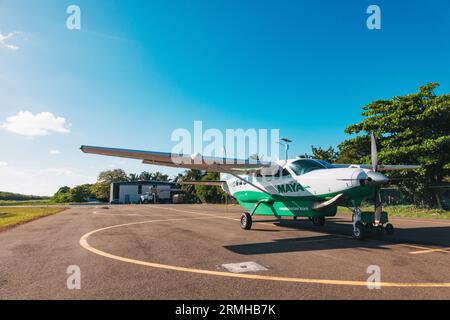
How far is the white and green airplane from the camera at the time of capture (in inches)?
366

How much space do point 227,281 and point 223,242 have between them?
4.40 meters

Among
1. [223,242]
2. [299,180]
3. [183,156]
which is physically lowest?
[223,242]

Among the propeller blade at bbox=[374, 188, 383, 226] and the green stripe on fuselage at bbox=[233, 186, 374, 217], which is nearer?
the green stripe on fuselage at bbox=[233, 186, 374, 217]

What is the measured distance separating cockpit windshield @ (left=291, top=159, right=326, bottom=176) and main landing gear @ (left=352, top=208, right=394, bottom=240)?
7.20 ft

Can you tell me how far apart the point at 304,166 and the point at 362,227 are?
123 inches

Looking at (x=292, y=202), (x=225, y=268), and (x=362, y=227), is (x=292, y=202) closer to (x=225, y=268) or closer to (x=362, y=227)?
(x=362, y=227)

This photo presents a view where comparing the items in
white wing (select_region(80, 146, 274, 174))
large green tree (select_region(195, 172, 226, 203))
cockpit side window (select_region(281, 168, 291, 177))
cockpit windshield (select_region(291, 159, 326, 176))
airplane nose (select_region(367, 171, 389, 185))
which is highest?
white wing (select_region(80, 146, 274, 174))

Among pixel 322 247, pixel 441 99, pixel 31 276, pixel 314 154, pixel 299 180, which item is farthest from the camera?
pixel 314 154

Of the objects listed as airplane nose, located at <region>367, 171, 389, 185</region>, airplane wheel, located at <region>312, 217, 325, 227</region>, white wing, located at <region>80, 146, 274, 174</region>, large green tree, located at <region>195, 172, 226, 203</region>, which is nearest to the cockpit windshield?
white wing, located at <region>80, 146, 274, 174</region>

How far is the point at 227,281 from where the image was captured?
16.7 ft

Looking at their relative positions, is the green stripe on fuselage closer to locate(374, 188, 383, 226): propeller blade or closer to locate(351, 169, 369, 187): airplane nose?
locate(351, 169, 369, 187): airplane nose
